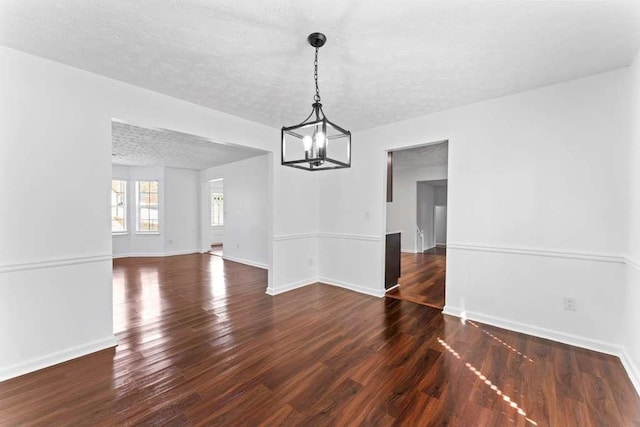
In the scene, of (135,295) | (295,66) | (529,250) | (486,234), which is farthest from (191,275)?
(529,250)

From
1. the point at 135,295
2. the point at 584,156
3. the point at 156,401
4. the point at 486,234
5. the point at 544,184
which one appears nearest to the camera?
the point at 156,401

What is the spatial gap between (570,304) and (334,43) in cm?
338

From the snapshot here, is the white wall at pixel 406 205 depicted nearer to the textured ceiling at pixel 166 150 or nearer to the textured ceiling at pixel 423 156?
the textured ceiling at pixel 423 156

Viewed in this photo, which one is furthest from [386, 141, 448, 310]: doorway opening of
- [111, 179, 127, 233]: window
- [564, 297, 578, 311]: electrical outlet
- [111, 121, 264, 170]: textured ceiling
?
[111, 179, 127, 233]: window

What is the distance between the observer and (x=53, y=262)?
2.35m

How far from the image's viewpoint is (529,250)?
2887 millimetres

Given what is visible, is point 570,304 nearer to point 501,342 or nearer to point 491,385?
point 501,342

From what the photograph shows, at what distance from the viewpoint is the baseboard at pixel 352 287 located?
13.5 feet

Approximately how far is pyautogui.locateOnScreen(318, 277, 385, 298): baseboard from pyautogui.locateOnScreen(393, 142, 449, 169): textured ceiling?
294 centimetres

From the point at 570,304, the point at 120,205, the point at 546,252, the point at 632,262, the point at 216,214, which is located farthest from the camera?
the point at 216,214

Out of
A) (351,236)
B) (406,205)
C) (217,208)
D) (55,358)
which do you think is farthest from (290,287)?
(217,208)

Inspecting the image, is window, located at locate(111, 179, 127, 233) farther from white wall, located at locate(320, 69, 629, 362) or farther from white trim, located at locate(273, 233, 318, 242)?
white wall, located at locate(320, 69, 629, 362)

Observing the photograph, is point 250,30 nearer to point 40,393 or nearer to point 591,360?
point 40,393

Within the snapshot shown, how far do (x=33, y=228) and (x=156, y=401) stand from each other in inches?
72.3
